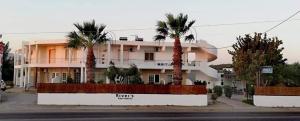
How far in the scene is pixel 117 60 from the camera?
52.8 meters

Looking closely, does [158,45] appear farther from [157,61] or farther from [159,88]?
[159,88]

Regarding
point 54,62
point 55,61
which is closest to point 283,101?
point 54,62

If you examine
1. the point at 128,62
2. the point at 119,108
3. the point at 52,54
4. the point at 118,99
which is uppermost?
the point at 52,54

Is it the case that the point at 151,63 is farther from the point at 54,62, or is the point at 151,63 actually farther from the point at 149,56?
the point at 54,62

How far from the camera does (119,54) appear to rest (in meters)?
53.3

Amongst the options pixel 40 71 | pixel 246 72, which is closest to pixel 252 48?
pixel 246 72

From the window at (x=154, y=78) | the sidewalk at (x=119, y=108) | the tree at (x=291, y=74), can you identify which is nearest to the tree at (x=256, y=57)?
the tree at (x=291, y=74)

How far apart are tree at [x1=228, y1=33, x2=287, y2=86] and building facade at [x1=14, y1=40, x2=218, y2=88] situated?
10.7 m

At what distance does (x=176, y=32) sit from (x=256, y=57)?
7102 mm

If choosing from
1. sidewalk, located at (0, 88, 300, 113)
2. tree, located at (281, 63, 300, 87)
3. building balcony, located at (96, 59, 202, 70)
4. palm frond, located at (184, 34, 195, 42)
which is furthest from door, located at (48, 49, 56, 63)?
tree, located at (281, 63, 300, 87)

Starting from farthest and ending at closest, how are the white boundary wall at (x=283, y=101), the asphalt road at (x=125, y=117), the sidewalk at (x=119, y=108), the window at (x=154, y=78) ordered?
the window at (x=154, y=78)
the white boundary wall at (x=283, y=101)
the sidewalk at (x=119, y=108)
the asphalt road at (x=125, y=117)

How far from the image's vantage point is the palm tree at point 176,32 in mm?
37188

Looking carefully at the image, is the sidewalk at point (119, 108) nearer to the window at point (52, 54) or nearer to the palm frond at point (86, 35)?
the palm frond at point (86, 35)

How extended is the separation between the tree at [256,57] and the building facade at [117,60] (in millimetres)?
10722
